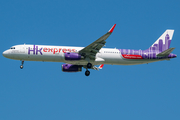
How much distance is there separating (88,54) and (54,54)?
5.97m

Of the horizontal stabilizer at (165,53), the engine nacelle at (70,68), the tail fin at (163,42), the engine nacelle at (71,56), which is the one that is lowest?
the engine nacelle at (70,68)

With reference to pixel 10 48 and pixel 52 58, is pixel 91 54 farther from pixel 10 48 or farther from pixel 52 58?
pixel 10 48

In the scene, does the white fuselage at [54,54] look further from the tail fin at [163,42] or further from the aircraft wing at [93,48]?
the tail fin at [163,42]

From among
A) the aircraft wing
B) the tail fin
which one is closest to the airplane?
the aircraft wing

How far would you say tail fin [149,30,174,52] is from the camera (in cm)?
6519

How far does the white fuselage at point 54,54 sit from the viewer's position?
197ft

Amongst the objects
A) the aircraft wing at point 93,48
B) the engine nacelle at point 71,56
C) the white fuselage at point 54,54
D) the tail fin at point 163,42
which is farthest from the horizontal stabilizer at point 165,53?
the engine nacelle at point 71,56

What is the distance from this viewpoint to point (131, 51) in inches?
2485

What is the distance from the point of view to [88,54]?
60750mm

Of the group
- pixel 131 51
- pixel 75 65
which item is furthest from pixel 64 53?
pixel 131 51

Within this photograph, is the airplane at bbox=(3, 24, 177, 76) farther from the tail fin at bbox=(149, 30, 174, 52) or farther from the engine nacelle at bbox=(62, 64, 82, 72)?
the engine nacelle at bbox=(62, 64, 82, 72)

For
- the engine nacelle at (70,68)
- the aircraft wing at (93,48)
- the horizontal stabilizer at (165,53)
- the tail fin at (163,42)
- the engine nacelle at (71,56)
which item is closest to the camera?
the aircraft wing at (93,48)

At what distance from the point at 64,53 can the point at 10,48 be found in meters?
10.2

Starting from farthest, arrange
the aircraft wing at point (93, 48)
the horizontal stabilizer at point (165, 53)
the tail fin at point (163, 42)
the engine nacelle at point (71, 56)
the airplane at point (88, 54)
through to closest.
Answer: the tail fin at point (163, 42) → the horizontal stabilizer at point (165, 53) → the airplane at point (88, 54) → the engine nacelle at point (71, 56) → the aircraft wing at point (93, 48)
